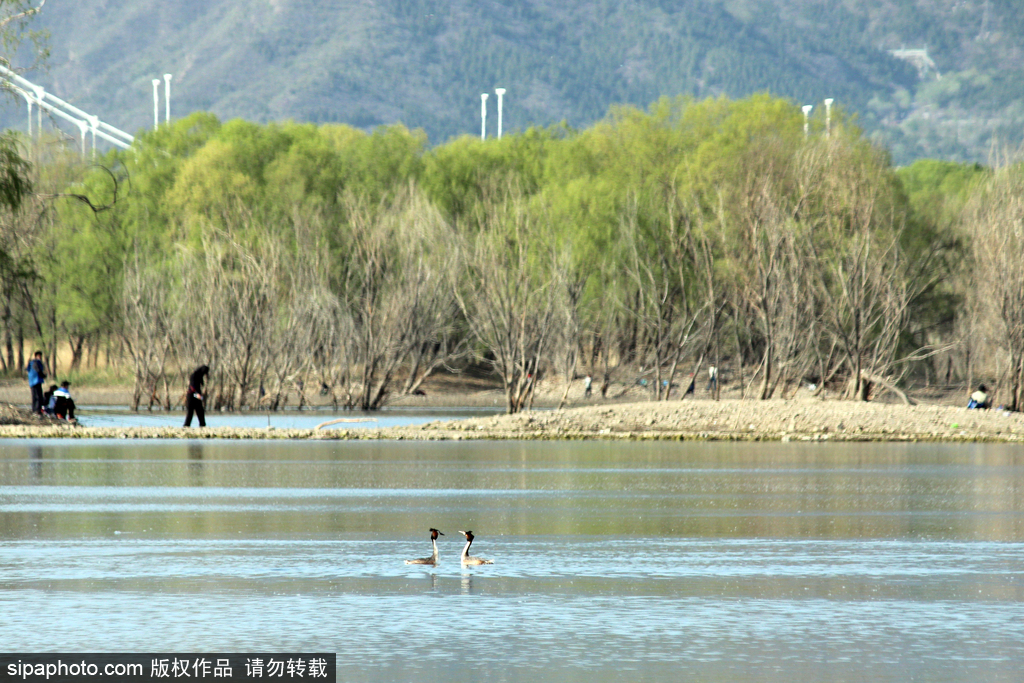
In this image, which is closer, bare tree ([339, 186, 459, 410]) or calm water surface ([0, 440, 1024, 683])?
calm water surface ([0, 440, 1024, 683])

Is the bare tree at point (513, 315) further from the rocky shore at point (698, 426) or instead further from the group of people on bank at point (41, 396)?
the group of people on bank at point (41, 396)

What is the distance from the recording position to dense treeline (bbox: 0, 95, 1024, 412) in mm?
45594

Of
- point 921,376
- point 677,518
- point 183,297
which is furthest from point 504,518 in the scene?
point 921,376

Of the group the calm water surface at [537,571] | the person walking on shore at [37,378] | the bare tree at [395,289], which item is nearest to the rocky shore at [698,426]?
the person walking on shore at [37,378]

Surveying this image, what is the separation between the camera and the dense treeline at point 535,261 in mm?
45594

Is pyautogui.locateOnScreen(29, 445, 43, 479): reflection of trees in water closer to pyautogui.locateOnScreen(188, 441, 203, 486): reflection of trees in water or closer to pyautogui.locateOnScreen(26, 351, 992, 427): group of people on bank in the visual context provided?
pyautogui.locateOnScreen(188, 441, 203, 486): reflection of trees in water

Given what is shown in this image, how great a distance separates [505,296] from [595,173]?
1244 inches

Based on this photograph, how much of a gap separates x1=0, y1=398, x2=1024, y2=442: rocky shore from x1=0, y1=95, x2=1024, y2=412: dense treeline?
471 cm

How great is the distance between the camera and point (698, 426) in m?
37.1

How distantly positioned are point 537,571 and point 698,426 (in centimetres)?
2488

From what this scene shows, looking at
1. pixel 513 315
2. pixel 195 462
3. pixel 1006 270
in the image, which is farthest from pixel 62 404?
pixel 1006 270

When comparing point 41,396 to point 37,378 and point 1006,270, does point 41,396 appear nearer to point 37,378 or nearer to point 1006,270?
point 37,378

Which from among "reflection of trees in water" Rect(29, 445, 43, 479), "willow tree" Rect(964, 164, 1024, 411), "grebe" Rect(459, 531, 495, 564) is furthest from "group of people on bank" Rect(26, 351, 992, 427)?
"willow tree" Rect(964, 164, 1024, 411)

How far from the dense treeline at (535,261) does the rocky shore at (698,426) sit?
4.71 m
